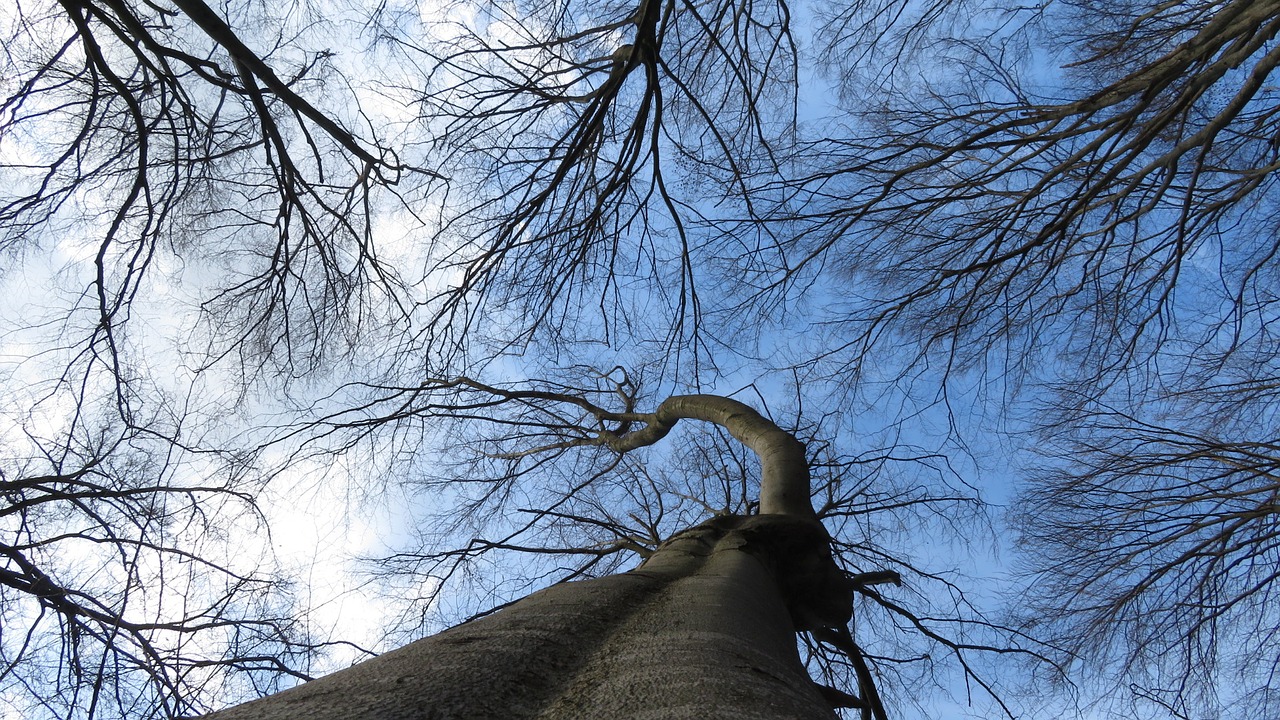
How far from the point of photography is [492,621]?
1.35m

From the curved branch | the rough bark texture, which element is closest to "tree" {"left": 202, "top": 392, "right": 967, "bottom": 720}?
the rough bark texture

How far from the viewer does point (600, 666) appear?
1118 mm

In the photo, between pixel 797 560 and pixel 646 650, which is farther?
pixel 797 560

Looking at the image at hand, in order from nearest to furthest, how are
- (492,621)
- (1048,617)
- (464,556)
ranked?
1. (492,621)
2. (464,556)
3. (1048,617)

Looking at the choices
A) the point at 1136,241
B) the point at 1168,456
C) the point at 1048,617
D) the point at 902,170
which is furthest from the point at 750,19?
the point at 1048,617

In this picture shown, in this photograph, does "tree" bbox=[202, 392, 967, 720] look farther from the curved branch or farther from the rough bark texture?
the curved branch

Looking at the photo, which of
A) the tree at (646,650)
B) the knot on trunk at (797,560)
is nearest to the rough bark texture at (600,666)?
the tree at (646,650)

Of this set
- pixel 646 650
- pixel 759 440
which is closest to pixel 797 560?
pixel 759 440

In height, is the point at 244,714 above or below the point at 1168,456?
below

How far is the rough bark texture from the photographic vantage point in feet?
2.84

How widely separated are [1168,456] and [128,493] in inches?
218

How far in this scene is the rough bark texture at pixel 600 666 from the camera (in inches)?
34.0

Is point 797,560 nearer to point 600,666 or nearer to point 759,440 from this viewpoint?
point 759,440

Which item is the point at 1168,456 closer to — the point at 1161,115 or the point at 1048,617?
the point at 1048,617
